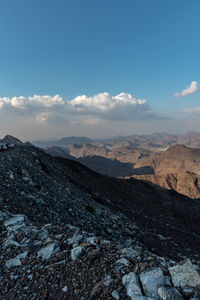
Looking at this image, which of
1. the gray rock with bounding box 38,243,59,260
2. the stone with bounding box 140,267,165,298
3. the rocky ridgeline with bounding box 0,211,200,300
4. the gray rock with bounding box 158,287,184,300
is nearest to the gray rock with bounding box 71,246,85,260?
the rocky ridgeline with bounding box 0,211,200,300

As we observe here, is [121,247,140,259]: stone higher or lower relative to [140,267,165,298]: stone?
lower

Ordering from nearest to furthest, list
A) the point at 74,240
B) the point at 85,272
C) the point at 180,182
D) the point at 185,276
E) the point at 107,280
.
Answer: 1. the point at 185,276
2. the point at 107,280
3. the point at 85,272
4. the point at 74,240
5. the point at 180,182

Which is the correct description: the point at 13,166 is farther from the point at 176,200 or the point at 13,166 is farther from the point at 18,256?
the point at 176,200

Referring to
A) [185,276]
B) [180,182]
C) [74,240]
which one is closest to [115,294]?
[185,276]

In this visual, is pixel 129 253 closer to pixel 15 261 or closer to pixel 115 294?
pixel 115 294

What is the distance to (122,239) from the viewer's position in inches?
570

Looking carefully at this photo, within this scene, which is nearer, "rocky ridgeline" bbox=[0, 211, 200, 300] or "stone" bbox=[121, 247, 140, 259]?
"rocky ridgeline" bbox=[0, 211, 200, 300]

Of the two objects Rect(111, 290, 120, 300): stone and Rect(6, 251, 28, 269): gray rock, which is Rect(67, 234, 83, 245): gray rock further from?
Rect(111, 290, 120, 300): stone

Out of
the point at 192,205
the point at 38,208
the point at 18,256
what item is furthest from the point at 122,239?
the point at 192,205

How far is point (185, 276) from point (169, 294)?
0.61 metres

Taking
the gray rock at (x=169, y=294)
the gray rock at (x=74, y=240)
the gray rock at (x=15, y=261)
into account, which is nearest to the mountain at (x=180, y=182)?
the gray rock at (x=74, y=240)

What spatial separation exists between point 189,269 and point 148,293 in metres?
1.06

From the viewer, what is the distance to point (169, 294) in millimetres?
3096

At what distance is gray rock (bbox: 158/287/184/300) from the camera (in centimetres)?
305
